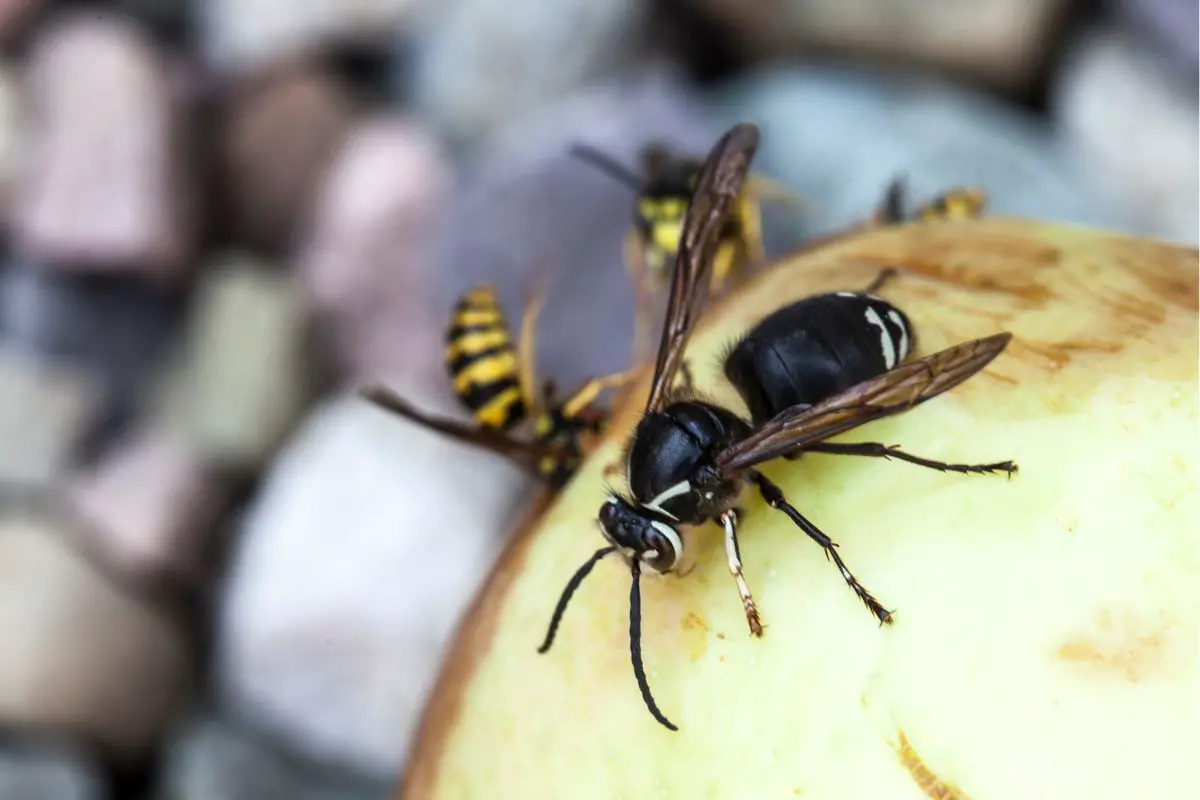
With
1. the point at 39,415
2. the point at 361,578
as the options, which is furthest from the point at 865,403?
the point at 39,415

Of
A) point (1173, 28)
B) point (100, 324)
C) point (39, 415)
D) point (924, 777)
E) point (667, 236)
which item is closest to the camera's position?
point (924, 777)

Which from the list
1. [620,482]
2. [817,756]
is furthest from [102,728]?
[817,756]

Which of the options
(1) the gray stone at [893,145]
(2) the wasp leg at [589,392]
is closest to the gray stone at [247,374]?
(1) the gray stone at [893,145]

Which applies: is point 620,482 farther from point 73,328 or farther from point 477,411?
point 73,328

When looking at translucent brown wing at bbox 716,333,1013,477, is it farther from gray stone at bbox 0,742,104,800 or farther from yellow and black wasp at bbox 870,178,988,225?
gray stone at bbox 0,742,104,800

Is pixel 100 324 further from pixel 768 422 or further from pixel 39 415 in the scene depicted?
pixel 768 422
